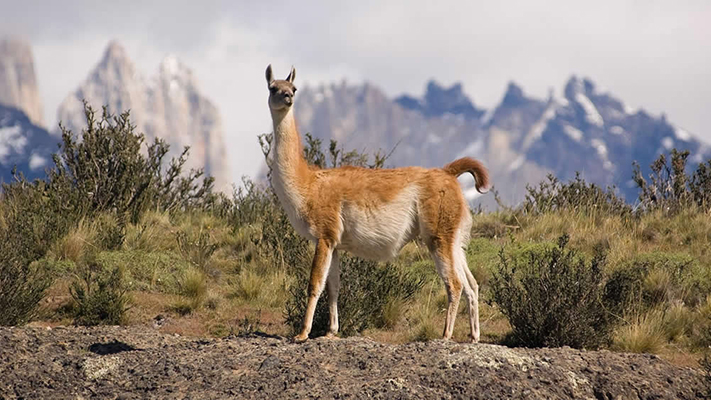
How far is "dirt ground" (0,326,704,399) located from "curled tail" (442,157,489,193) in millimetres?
2159

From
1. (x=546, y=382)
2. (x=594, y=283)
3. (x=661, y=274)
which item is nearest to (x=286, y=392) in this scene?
(x=546, y=382)

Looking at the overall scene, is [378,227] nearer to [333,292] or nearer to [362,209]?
[362,209]

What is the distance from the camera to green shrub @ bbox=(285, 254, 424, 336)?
8648 mm

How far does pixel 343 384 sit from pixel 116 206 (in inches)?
327

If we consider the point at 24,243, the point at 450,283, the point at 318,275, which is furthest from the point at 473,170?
the point at 24,243

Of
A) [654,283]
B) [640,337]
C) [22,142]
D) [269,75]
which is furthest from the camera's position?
[22,142]

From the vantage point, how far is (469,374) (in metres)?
5.94

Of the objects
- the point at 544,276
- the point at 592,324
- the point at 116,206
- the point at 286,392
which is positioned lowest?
the point at 286,392

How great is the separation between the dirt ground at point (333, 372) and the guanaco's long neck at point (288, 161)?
150cm

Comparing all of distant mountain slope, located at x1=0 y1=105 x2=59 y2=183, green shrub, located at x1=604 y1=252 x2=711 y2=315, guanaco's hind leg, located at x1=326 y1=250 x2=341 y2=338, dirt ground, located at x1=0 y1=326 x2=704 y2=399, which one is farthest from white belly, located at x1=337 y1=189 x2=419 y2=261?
distant mountain slope, located at x1=0 y1=105 x2=59 y2=183

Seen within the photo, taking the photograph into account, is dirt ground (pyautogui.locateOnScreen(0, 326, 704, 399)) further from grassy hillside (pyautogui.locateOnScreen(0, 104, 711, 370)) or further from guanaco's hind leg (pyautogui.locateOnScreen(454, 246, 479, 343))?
grassy hillside (pyautogui.locateOnScreen(0, 104, 711, 370))

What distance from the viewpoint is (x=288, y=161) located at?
754 centimetres

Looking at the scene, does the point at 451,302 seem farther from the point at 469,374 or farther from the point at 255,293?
the point at 255,293

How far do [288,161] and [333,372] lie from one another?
2.34m
